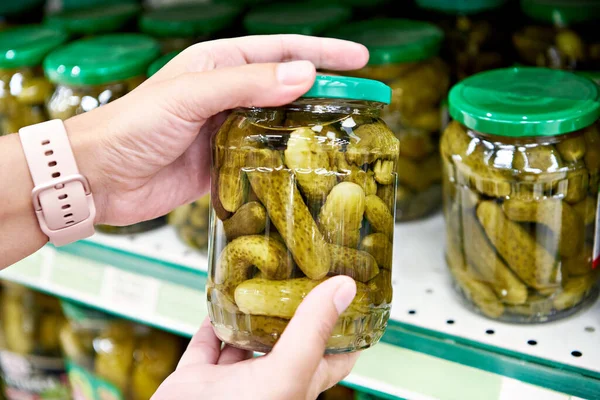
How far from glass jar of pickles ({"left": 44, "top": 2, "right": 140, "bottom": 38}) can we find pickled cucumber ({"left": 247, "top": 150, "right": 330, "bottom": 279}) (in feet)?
2.69

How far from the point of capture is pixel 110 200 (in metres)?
0.87

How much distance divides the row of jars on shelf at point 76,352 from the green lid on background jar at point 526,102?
0.57 meters

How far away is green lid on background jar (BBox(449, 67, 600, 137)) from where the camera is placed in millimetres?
788

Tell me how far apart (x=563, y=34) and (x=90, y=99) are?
77 centimetres

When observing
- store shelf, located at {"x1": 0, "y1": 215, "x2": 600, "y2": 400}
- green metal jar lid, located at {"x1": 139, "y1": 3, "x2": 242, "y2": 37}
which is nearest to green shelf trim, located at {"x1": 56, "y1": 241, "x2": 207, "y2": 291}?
store shelf, located at {"x1": 0, "y1": 215, "x2": 600, "y2": 400}

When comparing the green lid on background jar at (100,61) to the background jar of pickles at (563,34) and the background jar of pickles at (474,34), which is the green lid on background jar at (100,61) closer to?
the background jar of pickles at (474,34)

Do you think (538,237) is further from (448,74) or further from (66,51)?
(66,51)

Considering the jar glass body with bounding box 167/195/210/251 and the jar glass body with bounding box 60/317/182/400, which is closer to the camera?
the jar glass body with bounding box 167/195/210/251

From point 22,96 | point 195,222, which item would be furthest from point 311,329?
point 22,96

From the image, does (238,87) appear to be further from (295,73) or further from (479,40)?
(479,40)

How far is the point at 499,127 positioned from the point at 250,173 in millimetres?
303

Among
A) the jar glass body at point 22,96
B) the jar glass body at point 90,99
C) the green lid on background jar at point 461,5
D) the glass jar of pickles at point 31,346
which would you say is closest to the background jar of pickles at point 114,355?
the glass jar of pickles at point 31,346

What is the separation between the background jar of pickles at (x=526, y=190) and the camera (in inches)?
32.0

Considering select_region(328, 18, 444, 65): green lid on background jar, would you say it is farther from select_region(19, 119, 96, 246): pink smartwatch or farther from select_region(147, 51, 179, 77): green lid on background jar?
select_region(19, 119, 96, 246): pink smartwatch
